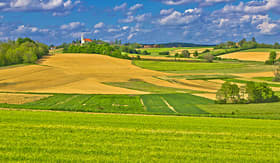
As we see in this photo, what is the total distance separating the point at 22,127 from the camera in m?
17.2

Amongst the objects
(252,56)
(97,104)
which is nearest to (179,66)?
(252,56)

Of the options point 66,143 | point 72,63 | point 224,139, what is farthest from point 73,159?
point 72,63

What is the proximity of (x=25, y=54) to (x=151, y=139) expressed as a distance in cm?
11395

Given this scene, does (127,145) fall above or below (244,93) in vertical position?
above

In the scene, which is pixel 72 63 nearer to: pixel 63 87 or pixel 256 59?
pixel 63 87

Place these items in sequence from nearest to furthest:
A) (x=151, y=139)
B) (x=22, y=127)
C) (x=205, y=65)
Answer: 1. (x=151, y=139)
2. (x=22, y=127)
3. (x=205, y=65)

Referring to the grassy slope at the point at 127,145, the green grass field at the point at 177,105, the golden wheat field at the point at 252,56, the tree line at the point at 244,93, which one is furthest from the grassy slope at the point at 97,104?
the golden wheat field at the point at 252,56

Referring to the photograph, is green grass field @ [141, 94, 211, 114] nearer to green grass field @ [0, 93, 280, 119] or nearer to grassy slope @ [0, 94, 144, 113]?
green grass field @ [0, 93, 280, 119]

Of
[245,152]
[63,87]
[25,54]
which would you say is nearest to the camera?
[245,152]

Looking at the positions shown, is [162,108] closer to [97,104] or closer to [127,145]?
[97,104]

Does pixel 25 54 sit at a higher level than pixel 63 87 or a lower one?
higher

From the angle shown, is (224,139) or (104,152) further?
(224,139)

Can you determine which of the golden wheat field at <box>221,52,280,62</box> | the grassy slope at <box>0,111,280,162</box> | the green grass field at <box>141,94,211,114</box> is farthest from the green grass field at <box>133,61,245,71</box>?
the grassy slope at <box>0,111,280,162</box>

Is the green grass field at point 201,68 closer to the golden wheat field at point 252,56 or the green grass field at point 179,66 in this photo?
the green grass field at point 179,66
